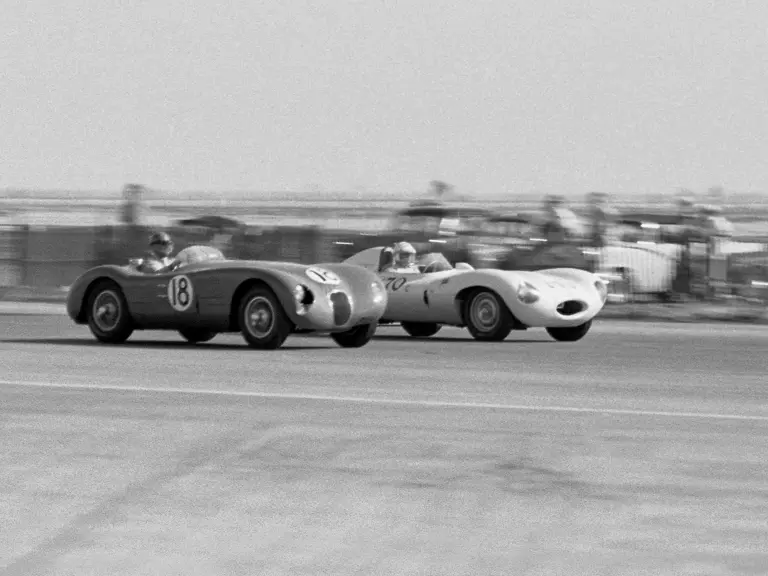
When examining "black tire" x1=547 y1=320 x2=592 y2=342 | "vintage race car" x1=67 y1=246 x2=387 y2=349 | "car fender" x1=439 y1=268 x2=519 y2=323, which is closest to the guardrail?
"black tire" x1=547 y1=320 x2=592 y2=342

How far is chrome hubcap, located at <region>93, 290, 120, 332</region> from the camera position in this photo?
14859 mm

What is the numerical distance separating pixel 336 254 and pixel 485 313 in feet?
29.0

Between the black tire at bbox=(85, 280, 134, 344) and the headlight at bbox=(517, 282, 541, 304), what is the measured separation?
386cm

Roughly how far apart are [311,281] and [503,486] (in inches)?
304

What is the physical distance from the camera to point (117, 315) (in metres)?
14.8

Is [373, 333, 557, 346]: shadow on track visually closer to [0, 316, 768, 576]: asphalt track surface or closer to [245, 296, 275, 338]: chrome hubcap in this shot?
[245, 296, 275, 338]: chrome hubcap

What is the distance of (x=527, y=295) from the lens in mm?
15828

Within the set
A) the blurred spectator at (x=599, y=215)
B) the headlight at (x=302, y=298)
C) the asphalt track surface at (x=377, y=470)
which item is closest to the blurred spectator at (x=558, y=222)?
the blurred spectator at (x=599, y=215)

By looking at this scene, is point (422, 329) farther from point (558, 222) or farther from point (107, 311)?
point (558, 222)

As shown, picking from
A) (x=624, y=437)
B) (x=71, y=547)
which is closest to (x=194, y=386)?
(x=624, y=437)

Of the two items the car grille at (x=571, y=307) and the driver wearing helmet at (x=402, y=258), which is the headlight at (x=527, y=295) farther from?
the driver wearing helmet at (x=402, y=258)

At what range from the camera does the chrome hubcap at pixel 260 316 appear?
13953 mm

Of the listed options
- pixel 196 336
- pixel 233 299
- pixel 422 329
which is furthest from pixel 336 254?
pixel 233 299

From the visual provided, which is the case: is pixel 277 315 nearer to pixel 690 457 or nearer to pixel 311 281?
pixel 311 281
